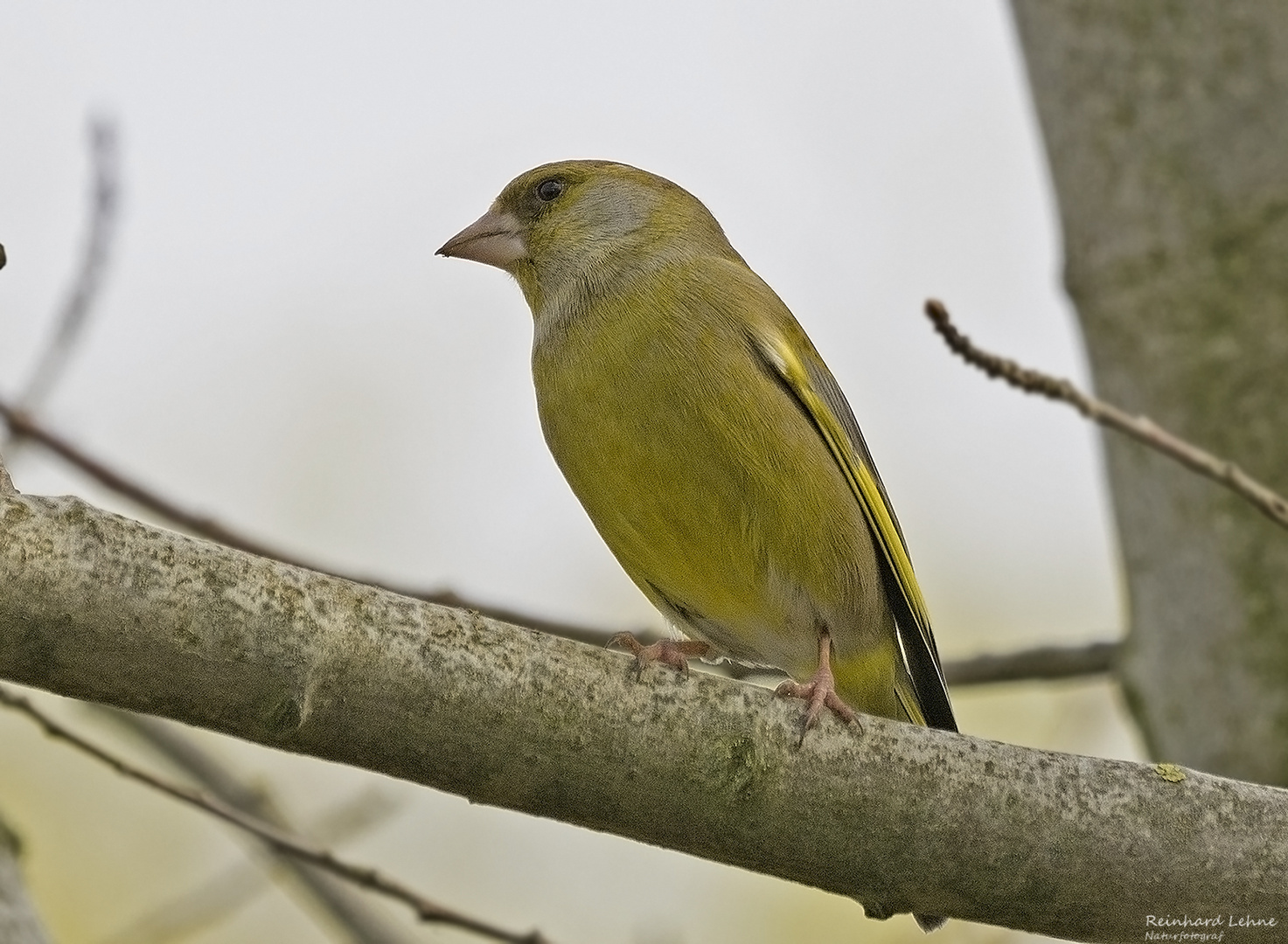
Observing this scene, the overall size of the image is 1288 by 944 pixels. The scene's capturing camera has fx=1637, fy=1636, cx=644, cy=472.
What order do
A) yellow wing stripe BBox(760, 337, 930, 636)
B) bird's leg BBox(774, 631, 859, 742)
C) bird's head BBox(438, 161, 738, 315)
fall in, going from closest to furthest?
1. bird's leg BBox(774, 631, 859, 742)
2. yellow wing stripe BBox(760, 337, 930, 636)
3. bird's head BBox(438, 161, 738, 315)

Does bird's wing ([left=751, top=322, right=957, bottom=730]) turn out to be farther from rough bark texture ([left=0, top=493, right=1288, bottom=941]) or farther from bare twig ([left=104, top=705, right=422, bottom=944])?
bare twig ([left=104, top=705, right=422, bottom=944])

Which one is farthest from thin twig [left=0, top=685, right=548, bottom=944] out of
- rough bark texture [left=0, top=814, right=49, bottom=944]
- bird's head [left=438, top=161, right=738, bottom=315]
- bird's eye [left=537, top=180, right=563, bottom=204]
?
bird's eye [left=537, top=180, right=563, bottom=204]

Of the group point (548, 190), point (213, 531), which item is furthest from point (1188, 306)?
point (213, 531)

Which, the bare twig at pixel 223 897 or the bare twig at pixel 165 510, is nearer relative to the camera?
the bare twig at pixel 165 510

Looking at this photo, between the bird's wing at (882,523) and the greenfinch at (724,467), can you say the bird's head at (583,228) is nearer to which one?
the greenfinch at (724,467)

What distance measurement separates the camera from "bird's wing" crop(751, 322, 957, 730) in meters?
4.15

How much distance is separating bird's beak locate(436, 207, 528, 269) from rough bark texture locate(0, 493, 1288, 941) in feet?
7.60

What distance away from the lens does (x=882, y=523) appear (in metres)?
4.20

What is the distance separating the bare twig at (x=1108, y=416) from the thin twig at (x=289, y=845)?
153cm

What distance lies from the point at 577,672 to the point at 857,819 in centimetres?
52

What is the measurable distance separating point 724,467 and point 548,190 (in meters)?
1.53

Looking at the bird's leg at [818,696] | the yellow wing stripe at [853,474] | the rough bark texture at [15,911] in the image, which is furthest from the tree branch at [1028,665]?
the rough bark texture at [15,911]

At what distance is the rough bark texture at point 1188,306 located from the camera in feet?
14.6

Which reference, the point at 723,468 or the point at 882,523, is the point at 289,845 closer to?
the point at 723,468
